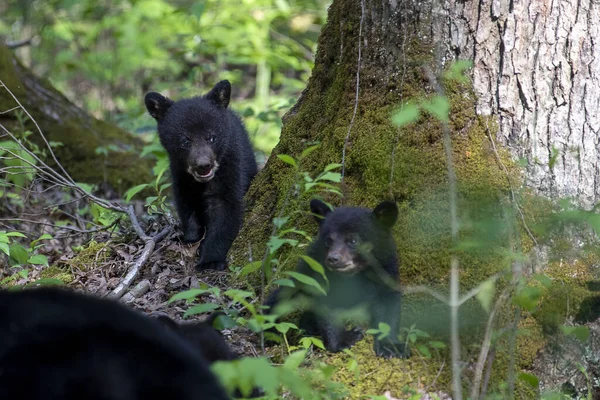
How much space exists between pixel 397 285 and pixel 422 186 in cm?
77

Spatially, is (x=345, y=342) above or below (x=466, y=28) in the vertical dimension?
below

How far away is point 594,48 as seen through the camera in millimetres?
4492

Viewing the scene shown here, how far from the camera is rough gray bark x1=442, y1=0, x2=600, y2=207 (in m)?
4.45

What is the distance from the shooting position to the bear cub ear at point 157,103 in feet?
22.4

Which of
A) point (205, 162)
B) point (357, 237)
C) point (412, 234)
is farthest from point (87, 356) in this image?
point (205, 162)

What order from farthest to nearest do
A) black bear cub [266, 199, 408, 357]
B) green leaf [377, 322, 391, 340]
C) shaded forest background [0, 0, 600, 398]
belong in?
1. black bear cub [266, 199, 408, 357]
2. shaded forest background [0, 0, 600, 398]
3. green leaf [377, 322, 391, 340]

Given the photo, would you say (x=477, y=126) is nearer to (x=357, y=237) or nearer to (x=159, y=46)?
(x=357, y=237)

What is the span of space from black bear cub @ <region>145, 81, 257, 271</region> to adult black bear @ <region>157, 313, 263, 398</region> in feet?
7.71

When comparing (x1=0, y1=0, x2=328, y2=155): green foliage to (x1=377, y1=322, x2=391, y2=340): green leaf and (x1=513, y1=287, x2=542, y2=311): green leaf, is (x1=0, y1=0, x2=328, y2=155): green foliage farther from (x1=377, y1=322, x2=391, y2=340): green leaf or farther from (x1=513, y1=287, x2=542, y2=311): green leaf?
(x1=513, y1=287, x2=542, y2=311): green leaf

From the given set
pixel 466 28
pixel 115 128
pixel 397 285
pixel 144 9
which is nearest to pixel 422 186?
pixel 397 285

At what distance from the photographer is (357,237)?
4254 millimetres

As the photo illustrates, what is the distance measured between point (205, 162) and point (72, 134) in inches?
141

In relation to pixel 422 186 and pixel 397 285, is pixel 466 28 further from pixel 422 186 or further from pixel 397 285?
pixel 397 285

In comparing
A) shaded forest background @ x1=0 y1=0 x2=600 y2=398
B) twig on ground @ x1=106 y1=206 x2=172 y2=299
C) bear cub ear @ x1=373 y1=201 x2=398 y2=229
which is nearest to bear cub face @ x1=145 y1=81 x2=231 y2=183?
shaded forest background @ x1=0 y1=0 x2=600 y2=398
